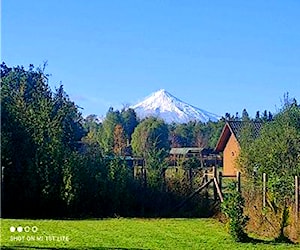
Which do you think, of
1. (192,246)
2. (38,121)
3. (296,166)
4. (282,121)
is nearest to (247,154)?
(282,121)

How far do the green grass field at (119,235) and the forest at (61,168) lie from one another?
5.04 ft

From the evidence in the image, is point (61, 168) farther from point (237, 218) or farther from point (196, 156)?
point (196, 156)

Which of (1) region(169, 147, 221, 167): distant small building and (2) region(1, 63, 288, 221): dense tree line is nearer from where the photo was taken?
(2) region(1, 63, 288, 221): dense tree line

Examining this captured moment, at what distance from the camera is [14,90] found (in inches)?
705

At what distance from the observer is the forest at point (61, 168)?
54.6 feet

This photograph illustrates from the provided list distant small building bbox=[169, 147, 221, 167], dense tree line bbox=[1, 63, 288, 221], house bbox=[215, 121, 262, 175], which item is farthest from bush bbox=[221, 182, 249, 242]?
house bbox=[215, 121, 262, 175]

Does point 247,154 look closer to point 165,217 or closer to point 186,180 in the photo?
point 186,180

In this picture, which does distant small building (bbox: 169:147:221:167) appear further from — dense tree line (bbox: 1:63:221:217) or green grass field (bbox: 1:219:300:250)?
green grass field (bbox: 1:219:300:250)

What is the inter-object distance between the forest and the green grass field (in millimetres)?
1537

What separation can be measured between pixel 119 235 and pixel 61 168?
4.87m

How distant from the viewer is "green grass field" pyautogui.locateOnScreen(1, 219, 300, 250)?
1087 centimetres

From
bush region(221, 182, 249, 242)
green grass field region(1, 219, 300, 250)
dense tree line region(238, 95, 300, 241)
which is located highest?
dense tree line region(238, 95, 300, 241)

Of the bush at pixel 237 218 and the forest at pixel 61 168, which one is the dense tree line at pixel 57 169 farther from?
the bush at pixel 237 218

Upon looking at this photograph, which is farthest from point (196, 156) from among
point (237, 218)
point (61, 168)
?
point (237, 218)
